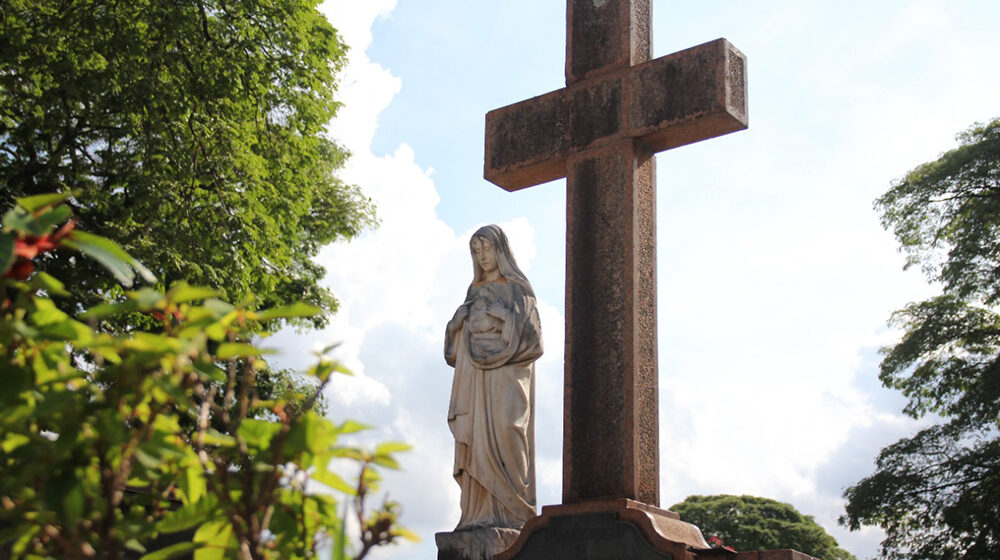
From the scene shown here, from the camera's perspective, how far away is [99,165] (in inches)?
515

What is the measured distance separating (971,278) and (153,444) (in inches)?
735

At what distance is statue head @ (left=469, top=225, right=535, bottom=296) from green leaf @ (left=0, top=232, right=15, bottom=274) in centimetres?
601

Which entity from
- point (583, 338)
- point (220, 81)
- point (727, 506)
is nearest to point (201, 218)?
point (220, 81)

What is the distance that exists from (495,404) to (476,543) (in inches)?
37.1

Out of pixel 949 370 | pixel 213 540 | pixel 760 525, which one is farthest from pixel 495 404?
pixel 760 525

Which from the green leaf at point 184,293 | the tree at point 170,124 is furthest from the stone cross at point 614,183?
the tree at point 170,124

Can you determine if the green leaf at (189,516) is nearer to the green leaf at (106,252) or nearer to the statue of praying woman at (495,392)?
the green leaf at (106,252)

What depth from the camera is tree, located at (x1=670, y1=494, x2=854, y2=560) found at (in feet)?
102

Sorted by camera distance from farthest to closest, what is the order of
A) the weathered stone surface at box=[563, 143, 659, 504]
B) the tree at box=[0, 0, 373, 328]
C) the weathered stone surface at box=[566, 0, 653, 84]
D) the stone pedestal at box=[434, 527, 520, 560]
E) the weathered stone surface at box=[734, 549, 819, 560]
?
the tree at box=[0, 0, 373, 328]
the weathered stone surface at box=[566, 0, 653, 84]
the stone pedestal at box=[434, 527, 520, 560]
the weathered stone surface at box=[563, 143, 659, 504]
the weathered stone surface at box=[734, 549, 819, 560]

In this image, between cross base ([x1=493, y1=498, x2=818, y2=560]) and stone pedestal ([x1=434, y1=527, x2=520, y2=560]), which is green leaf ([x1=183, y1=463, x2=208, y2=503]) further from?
stone pedestal ([x1=434, y1=527, x2=520, y2=560])

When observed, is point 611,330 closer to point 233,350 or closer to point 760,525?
point 233,350

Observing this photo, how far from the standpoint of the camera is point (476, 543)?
6910mm

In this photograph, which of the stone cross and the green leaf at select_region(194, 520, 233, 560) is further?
the stone cross

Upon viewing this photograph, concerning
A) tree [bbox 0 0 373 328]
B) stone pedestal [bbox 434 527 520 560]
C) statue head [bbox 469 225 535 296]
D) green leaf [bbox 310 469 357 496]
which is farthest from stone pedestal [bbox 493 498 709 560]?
tree [bbox 0 0 373 328]
